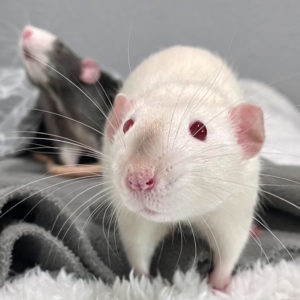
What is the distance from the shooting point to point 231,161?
82cm

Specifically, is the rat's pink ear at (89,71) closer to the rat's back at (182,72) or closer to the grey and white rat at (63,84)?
the grey and white rat at (63,84)

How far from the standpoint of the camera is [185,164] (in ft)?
2.38

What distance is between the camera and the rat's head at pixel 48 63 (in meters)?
1.67

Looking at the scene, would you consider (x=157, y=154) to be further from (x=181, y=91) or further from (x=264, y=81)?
(x=264, y=81)

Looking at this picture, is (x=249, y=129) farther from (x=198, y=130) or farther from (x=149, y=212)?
(x=149, y=212)

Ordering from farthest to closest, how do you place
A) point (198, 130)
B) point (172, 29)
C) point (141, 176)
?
1. point (172, 29)
2. point (198, 130)
3. point (141, 176)

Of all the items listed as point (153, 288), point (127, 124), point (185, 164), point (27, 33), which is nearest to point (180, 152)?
point (185, 164)

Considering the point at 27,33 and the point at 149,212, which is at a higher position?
the point at 27,33

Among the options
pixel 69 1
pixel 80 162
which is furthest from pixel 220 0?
pixel 80 162

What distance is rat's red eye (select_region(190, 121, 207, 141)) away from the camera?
79 centimetres

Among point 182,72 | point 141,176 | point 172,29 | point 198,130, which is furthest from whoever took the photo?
point 172,29

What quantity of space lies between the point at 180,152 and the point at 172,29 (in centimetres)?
146

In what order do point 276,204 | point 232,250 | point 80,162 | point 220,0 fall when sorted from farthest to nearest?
point 220,0
point 80,162
point 276,204
point 232,250

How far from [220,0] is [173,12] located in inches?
8.4
